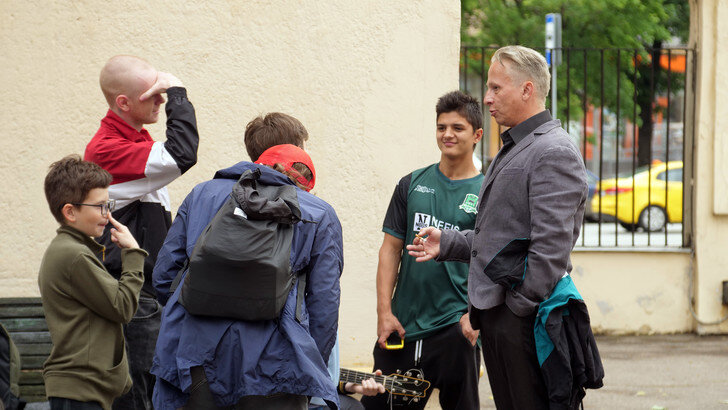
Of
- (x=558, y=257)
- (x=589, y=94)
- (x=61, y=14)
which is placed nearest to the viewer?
(x=558, y=257)

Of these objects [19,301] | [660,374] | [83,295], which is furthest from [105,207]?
[660,374]

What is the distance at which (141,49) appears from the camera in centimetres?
580

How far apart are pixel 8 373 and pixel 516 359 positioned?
2.08 metres

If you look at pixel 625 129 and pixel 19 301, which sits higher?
pixel 625 129

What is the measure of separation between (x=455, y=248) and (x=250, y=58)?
2645mm

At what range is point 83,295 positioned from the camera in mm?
3668

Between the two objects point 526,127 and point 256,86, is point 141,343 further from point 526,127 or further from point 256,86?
point 256,86

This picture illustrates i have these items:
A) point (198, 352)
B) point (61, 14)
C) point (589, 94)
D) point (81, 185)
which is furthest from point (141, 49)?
point (589, 94)

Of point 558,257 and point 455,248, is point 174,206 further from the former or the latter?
point 558,257

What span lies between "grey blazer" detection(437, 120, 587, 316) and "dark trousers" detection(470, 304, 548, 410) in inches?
2.3

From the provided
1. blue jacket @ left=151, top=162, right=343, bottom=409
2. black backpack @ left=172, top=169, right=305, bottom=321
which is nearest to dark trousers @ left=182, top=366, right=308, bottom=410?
blue jacket @ left=151, top=162, right=343, bottom=409

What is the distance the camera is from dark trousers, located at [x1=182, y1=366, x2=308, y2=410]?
3.11 meters

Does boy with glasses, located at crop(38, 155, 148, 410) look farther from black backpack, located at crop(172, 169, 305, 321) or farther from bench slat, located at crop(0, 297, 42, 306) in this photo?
bench slat, located at crop(0, 297, 42, 306)

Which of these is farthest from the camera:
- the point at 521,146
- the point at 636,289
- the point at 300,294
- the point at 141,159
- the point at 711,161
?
the point at 636,289
